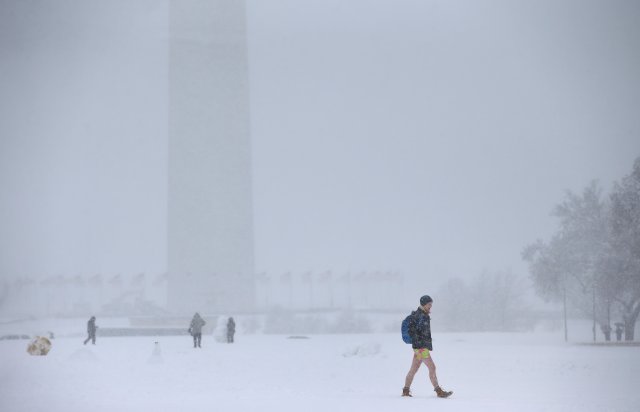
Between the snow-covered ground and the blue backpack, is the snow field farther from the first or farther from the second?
the blue backpack

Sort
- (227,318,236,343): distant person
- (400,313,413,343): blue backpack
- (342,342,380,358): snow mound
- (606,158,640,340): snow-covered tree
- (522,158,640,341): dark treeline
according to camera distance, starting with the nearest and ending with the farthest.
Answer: (400,313,413,343): blue backpack < (342,342,380,358): snow mound < (227,318,236,343): distant person < (606,158,640,340): snow-covered tree < (522,158,640,341): dark treeline

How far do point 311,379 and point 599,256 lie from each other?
3028cm

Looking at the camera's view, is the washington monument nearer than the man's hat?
No

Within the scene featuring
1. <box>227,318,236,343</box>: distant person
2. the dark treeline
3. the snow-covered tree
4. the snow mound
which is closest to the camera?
the snow mound

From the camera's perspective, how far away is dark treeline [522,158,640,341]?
151 ft

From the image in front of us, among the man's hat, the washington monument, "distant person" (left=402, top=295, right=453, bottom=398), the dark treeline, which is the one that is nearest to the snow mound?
"distant person" (left=402, top=295, right=453, bottom=398)

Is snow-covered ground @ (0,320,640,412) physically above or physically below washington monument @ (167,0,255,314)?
below

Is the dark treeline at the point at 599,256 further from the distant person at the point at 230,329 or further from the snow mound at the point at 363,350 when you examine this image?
the distant person at the point at 230,329

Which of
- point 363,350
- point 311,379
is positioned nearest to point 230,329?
point 363,350

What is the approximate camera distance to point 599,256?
47.2 m

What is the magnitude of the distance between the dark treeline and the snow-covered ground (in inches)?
406

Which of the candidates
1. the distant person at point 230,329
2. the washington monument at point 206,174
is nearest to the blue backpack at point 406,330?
the distant person at point 230,329

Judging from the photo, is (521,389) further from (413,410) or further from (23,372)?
(23,372)

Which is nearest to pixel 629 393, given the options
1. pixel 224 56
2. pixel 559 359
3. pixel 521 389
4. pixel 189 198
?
pixel 521 389
